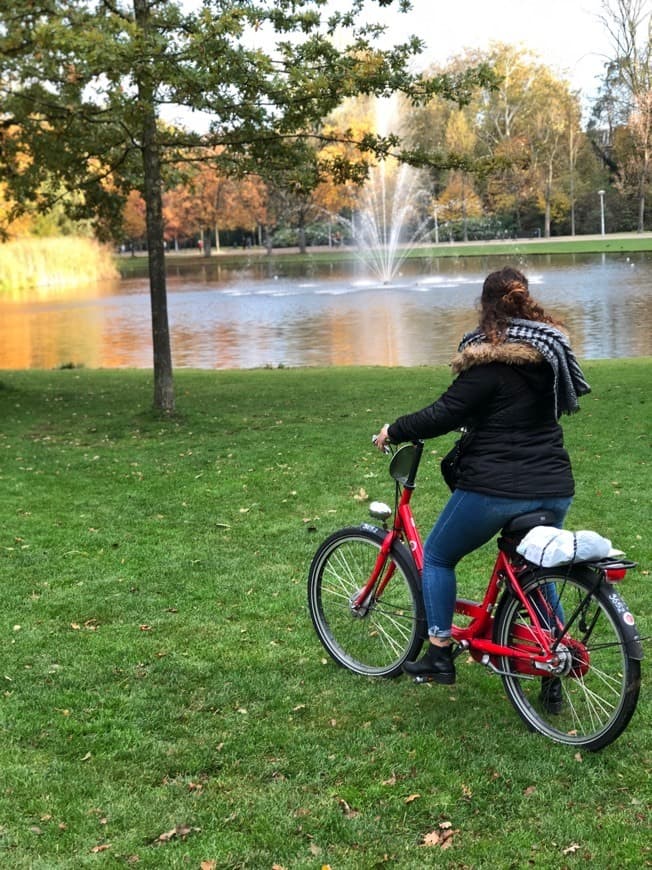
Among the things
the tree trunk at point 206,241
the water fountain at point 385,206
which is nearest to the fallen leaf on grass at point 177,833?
the water fountain at point 385,206

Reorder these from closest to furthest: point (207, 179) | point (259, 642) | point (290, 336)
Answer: point (259, 642) < point (290, 336) < point (207, 179)

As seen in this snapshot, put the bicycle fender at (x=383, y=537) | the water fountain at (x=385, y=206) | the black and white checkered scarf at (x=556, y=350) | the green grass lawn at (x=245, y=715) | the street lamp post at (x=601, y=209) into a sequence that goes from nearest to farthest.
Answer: the green grass lawn at (x=245, y=715)
the black and white checkered scarf at (x=556, y=350)
the bicycle fender at (x=383, y=537)
the water fountain at (x=385, y=206)
the street lamp post at (x=601, y=209)

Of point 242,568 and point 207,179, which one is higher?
point 207,179

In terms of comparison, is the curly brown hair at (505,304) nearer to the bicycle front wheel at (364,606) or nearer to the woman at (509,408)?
the woman at (509,408)

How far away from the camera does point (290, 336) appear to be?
24969 mm

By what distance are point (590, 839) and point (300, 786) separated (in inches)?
41.1

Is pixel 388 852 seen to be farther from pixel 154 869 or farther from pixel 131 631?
pixel 131 631

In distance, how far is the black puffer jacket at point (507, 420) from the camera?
346 cm

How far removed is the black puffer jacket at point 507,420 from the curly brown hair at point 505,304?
0.31 ft

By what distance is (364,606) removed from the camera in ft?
14.4

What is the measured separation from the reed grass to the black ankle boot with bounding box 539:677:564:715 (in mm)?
42852

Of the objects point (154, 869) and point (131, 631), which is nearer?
point (154, 869)

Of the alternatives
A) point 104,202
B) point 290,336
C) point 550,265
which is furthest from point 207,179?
point 104,202

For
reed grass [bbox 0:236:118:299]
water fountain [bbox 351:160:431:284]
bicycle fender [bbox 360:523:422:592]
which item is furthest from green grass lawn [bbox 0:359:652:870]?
water fountain [bbox 351:160:431:284]
